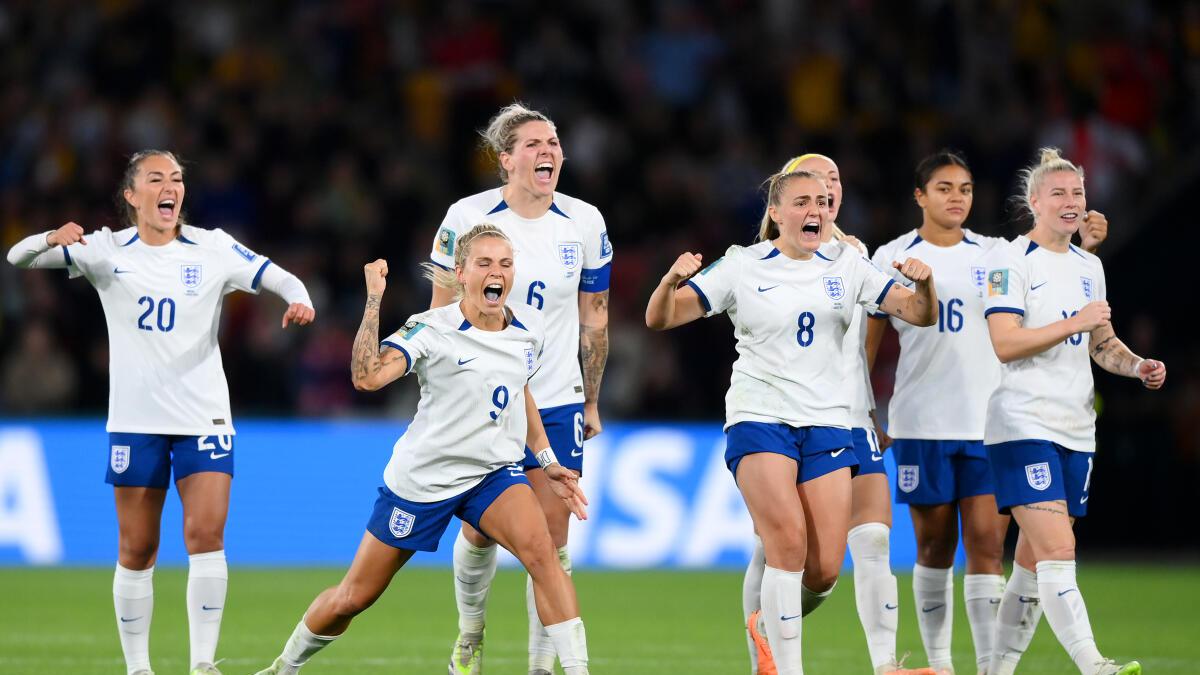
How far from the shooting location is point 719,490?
15219mm

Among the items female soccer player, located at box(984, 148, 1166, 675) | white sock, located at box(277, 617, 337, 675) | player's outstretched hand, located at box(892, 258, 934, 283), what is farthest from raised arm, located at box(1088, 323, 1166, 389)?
white sock, located at box(277, 617, 337, 675)

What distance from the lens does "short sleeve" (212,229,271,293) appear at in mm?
8281

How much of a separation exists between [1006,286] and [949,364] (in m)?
0.85

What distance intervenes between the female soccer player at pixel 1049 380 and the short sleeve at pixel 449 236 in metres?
2.55

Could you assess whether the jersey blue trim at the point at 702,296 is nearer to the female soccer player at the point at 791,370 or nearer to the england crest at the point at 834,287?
the female soccer player at the point at 791,370

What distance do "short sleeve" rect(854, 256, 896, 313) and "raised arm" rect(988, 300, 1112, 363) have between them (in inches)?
21.5

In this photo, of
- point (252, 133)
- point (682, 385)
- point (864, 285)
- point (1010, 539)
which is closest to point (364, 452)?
point (682, 385)

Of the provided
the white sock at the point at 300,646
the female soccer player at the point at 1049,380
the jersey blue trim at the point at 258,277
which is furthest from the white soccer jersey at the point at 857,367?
the jersey blue trim at the point at 258,277

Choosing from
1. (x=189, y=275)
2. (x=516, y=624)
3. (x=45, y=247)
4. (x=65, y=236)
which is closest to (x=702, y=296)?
(x=189, y=275)

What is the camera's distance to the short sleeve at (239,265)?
8.28 metres

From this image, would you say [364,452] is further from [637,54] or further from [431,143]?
[637,54]

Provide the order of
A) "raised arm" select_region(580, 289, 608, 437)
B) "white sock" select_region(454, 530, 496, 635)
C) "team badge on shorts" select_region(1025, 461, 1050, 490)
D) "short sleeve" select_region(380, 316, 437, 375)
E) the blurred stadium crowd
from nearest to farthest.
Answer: "short sleeve" select_region(380, 316, 437, 375)
"team badge on shorts" select_region(1025, 461, 1050, 490)
"white sock" select_region(454, 530, 496, 635)
"raised arm" select_region(580, 289, 608, 437)
the blurred stadium crowd

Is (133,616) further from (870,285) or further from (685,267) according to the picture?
(870,285)

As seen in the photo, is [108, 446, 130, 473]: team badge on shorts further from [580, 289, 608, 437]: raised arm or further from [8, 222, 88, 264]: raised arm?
[580, 289, 608, 437]: raised arm
